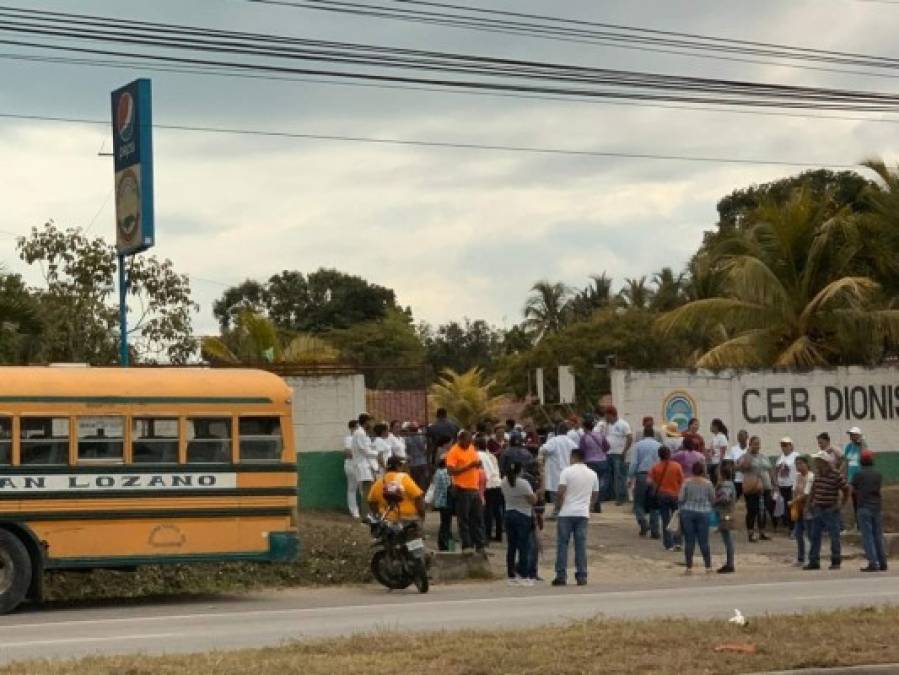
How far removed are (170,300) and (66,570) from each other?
19691 millimetres

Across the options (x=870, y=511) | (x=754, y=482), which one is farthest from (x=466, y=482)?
(x=754, y=482)

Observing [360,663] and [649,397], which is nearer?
[360,663]

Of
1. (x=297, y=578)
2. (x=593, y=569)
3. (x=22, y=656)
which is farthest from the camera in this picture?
(x=593, y=569)

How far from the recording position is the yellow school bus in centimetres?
1841

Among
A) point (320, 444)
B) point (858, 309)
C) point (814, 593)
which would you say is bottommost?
point (814, 593)

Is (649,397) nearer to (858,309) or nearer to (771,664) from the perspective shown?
(858,309)

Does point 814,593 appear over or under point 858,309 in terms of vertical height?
under

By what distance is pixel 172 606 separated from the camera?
1952cm

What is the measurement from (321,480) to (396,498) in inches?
278

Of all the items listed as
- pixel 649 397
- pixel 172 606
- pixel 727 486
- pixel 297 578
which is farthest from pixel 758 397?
pixel 172 606

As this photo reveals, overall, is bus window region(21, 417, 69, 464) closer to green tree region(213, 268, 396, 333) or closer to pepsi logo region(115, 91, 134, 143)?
pepsi logo region(115, 91, 134, 143)

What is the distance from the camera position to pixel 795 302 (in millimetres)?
35438

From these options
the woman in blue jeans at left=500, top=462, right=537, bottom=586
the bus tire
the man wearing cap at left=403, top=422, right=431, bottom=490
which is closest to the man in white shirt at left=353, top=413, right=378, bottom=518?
the man wearing cap at left=403, top=422, right=431, bottom=490

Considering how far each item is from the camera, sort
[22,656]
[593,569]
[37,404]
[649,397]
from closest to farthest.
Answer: [22,656], [37,404], [593,569], [649,397]
